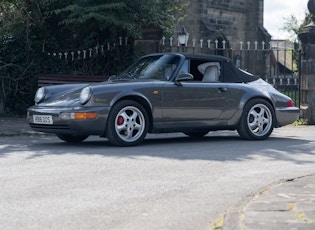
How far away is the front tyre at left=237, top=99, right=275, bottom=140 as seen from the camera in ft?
35.4

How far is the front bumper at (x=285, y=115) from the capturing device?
36.4 ft

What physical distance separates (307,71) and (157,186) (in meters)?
9.88

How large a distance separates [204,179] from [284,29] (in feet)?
192

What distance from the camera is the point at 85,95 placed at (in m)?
9.42

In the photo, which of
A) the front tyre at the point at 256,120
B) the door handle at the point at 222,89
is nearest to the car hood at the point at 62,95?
the door handle at the point at 222,89

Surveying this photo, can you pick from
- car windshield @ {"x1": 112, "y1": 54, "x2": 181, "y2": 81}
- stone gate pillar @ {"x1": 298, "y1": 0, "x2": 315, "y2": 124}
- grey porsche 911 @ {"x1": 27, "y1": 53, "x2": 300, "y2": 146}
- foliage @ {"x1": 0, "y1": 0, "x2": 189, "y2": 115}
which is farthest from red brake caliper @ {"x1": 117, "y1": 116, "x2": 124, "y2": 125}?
stone gate pillar @ {"x1": 298, "y1": 0, "x2": 315, "y2": 124}

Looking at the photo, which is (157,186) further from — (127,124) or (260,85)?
(260,85)

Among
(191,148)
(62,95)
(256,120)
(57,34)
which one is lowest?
(191,148)

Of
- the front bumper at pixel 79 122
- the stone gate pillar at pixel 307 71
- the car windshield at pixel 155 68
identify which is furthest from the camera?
the stone gate pillar at pixel 307 71

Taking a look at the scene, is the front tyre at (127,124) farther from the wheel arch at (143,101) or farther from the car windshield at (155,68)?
the car windshield at (155,68)

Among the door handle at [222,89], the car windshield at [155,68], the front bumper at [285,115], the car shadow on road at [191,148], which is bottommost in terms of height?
the car shadow on road at [191,148]

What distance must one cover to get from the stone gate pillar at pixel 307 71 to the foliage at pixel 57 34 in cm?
351

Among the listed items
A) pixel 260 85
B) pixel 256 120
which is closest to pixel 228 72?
pixel 260 85

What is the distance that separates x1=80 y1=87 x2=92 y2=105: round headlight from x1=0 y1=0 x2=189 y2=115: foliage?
6657mm
